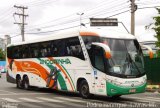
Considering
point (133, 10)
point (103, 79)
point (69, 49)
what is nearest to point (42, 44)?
point (69, 49)

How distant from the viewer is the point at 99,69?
18031 millimetres

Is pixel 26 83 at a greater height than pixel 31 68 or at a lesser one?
lesser

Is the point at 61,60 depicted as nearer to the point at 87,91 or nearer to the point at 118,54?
the point at 87,91

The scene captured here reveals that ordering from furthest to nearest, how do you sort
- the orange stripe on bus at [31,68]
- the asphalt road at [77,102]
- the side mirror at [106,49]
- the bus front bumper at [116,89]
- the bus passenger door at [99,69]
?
the orange stripe on bus at [31,68], the bus passenger door at [99,69], the bus front bumper at [116,89], the side mirror at [106,49], the asphalt road at [77,102]

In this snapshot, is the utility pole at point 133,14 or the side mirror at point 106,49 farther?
the utility pole at point 133,14

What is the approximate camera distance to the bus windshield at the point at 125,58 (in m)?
17.5

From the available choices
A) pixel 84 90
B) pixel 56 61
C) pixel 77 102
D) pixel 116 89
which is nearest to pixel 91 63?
pixel 84 90

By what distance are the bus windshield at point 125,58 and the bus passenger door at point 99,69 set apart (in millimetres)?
453

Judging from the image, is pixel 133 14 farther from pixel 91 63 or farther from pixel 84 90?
pixel 91 63

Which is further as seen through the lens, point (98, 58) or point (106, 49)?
point (98, 58)

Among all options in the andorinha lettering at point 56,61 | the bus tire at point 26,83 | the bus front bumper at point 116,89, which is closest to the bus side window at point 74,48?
the andorinha lettering at point 56,61

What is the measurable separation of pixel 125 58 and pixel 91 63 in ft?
5.46

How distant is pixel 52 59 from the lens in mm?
22234

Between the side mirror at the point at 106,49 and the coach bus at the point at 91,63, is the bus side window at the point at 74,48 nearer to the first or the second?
the coach bus at the point at 91,63
